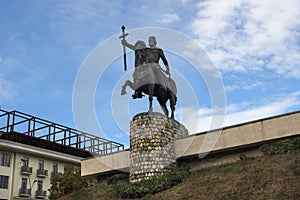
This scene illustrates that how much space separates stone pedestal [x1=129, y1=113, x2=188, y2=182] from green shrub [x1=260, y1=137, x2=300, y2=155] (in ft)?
18.7

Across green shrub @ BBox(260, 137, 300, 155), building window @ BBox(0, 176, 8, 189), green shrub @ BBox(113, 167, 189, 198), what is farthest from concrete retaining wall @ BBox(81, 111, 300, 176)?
building window @ BBox(0, 176, 8, 189)

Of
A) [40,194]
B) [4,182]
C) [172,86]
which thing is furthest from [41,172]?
[172,86]

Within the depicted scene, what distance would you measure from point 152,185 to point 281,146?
7.58 metres

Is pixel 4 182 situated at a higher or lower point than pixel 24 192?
higher

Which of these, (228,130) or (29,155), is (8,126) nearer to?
(29,155)

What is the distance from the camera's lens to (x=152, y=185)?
24.6 meters

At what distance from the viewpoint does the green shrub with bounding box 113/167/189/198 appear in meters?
24.4

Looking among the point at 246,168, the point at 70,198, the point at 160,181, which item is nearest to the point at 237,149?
the point at 246,168

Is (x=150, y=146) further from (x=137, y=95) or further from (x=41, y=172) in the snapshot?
(x=41, y=172)

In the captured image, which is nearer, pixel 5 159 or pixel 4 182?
pixel 4 182

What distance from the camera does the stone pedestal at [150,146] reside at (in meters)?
25.9

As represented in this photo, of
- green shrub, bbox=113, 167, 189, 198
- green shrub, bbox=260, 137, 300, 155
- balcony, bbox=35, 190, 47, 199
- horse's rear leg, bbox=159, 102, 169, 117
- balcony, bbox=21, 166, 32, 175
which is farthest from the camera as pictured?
balcony, bbox=35, 190, 47, 199

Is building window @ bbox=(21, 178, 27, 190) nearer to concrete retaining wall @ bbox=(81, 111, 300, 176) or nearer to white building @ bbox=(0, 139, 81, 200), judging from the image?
white building @ bbox=(0, 139, 81, 200)

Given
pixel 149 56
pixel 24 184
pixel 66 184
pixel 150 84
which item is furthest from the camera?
pixel 24 184
